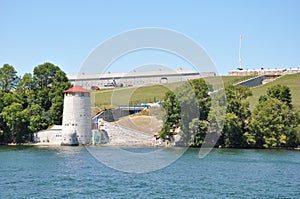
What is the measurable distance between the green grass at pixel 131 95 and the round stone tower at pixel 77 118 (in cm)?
1889

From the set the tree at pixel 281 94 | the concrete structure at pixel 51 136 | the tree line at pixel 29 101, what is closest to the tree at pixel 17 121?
the tree line at pixel 29 101

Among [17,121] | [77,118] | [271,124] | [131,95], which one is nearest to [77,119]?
[77,118]

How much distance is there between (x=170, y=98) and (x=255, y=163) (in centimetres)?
2010

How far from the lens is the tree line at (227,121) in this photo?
55.0 m

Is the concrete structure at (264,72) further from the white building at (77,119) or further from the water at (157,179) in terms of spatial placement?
the water at (157,179)

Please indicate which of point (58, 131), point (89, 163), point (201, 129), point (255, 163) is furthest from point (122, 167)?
point (58, 131)

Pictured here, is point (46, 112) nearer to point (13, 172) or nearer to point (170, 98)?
point (170, 98)

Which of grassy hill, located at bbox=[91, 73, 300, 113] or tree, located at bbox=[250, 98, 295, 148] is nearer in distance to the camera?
tree, located at bbox=[250, 98, 295, 148]

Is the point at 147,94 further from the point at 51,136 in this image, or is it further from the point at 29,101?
the point at 51,136

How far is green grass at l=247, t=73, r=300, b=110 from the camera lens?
244 ft

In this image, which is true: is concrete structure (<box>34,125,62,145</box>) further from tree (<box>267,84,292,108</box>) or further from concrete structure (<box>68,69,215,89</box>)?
concrete structure (<box>68,69,215,89</box>)

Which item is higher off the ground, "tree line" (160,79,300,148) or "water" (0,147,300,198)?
"tree line" (160,79,300,148)

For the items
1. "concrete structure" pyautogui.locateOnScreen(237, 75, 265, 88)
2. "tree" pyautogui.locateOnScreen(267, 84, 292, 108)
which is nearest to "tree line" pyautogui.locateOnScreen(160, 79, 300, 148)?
"tree" pyautogui.locateOnScreen(267, 84, 292, 108)

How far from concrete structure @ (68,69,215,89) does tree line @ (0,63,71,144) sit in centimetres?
2531
